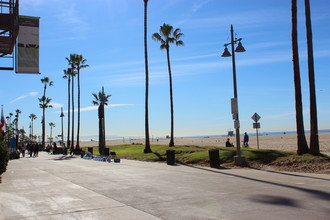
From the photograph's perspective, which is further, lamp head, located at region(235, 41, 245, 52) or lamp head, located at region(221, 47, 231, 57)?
lamp head, located at region(221, 47, 231, 57)

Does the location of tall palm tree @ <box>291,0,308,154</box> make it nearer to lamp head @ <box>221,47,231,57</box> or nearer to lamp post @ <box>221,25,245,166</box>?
lamp post @ <box>221,25,245,166</box>

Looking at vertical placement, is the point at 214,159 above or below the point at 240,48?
below

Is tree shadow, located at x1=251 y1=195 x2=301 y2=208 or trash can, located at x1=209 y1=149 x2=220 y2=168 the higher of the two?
trash can, located at x1=209 y1=149 x2=220 y2=168

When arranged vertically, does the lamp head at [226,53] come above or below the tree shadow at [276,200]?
above

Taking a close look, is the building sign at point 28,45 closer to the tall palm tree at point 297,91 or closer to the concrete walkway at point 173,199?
the concrete walkway at point 173,199

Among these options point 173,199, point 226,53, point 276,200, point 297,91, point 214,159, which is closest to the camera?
point 276,200

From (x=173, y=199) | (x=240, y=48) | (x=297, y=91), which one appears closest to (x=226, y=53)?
(x=240, y=48)

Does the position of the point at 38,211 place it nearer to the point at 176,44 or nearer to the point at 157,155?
the point at 157,155

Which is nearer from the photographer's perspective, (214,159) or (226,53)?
(214,159)

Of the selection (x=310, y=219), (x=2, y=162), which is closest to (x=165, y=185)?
(x=310, y=219)

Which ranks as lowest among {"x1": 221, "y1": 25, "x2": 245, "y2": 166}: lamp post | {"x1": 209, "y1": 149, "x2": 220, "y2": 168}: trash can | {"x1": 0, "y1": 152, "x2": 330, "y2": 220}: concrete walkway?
{"x1": 0, "y1": 152, "x2": 330, "y2": 220}: concrete walkway

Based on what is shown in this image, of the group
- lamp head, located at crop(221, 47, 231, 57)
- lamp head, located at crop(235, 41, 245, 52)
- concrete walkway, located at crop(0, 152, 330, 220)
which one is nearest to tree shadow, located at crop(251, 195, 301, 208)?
concrete walkway, located at crop(0, 152, 330, 220)

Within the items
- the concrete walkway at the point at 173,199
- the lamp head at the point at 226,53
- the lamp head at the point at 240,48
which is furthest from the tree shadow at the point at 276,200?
the lamp head at the point at 226,53

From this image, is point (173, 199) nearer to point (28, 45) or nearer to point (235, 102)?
point (28, 45)
